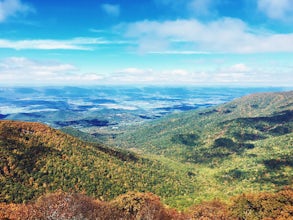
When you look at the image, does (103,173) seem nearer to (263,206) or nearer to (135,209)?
(135,209)

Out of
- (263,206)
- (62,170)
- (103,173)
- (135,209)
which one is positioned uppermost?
(263,206)

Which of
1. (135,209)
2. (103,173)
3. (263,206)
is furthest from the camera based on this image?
(103,173)

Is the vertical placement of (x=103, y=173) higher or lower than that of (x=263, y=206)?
lower

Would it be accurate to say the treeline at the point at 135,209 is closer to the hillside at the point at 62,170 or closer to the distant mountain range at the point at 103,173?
the hillside at the point at 62,170

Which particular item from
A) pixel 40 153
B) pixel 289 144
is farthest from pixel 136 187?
pixel 289 144

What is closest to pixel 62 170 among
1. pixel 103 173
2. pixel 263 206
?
pixel 103 173

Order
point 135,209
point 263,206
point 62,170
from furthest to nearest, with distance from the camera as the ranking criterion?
point 62,170 → point 263,206 → point 135,209

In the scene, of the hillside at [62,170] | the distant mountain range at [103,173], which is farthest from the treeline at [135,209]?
the distant mountain range at [103,173]

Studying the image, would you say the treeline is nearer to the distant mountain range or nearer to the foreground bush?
the foreground bush

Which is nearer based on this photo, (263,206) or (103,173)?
(263,206)

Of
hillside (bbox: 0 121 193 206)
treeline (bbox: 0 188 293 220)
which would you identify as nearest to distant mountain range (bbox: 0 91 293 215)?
hillside (bbox: 0 121 193 206)
